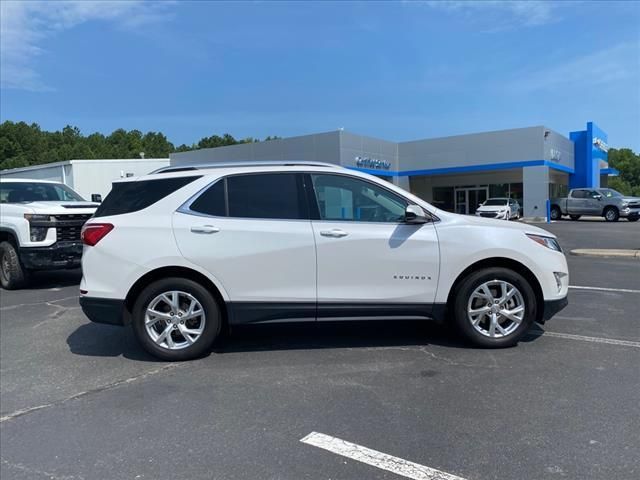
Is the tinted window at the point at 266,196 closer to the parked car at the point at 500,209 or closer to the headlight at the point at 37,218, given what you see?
the headlight at the point at 37,218

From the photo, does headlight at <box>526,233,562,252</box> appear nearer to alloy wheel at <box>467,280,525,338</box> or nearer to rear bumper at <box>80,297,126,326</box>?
alloy wheel at <box>467,280,525,338</box>

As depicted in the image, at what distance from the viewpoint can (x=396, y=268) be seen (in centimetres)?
489

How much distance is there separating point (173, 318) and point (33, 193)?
7200 millimetres

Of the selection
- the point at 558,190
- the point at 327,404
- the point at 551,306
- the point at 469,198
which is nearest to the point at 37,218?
the point at 327,404

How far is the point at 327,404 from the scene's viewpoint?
3910mm

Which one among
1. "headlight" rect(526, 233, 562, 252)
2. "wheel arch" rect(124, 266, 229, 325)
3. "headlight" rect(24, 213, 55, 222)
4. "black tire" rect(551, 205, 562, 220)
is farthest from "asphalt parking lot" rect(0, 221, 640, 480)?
"black tire" rect(551, 205, 562, 220)

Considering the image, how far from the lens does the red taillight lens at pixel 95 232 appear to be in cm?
493

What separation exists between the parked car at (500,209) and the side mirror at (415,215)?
21.1 m

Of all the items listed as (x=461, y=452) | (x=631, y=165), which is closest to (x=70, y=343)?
(x=461, y=452)

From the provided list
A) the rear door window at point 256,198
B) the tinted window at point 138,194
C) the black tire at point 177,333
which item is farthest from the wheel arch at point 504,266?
the tinted window at point 138,194

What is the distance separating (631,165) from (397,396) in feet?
376

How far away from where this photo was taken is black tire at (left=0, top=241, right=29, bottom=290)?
917 centimetres

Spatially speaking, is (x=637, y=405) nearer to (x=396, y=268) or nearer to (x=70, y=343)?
(x=396, y=268)

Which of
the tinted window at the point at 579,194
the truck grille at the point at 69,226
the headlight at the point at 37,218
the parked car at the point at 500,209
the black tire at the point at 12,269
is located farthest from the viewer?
the tinted window at the point at 579,194
